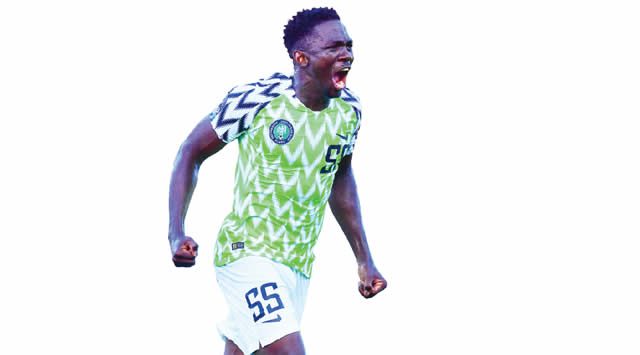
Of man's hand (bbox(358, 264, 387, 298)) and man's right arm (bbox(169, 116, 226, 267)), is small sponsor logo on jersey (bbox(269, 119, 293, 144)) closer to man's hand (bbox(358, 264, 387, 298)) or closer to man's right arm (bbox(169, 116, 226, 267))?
man's right arm (bbox(169, 116, 226, 267))

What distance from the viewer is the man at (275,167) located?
8.63 meters

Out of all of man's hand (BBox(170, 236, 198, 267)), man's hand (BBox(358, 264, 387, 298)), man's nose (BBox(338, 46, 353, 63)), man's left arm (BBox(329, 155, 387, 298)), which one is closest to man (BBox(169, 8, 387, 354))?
man's nose (BBox(338, 46, 353, 63))

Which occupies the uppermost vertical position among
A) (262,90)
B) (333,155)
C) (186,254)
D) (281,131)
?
(262,90)

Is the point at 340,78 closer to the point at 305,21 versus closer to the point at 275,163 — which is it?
the point at 305,21

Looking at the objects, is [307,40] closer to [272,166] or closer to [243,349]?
[272,166]

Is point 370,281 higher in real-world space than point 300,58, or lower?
lower

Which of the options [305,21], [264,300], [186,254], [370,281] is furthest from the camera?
[370,281]

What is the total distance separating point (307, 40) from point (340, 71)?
0.25 metres

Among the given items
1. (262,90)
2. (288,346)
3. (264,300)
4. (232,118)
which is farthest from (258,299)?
(262,90)

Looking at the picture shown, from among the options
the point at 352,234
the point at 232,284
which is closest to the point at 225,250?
the point at 232,284

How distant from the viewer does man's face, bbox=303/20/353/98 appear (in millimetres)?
8617

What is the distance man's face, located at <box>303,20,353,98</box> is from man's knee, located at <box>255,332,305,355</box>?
1.32m

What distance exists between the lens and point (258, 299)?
8.59 meters

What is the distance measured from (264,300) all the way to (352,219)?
0.90 meters
